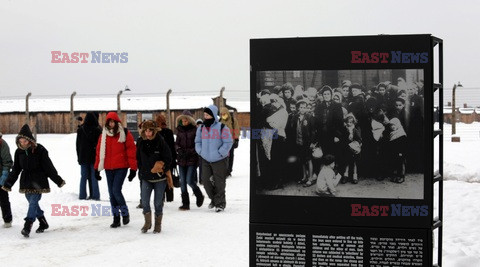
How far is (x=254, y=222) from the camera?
4473 mm

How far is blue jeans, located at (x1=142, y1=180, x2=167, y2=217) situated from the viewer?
8758 millimetres

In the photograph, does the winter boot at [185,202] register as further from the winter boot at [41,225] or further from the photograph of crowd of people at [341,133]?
the photograph of crowd of people at [341,133]

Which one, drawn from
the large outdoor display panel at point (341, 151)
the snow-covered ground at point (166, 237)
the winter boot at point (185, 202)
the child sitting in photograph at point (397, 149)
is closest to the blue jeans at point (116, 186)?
the snow-covered ground at point (166, 237)

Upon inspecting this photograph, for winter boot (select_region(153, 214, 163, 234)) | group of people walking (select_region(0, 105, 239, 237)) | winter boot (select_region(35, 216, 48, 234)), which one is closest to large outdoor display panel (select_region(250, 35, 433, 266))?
winter boot (select_region(153, 214, 163, 234))

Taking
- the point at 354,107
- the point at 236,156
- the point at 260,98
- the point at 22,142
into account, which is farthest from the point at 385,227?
the point at 236,156

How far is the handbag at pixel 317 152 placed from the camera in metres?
4.38

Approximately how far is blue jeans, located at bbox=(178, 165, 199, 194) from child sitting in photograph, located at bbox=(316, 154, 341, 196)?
6.70 m

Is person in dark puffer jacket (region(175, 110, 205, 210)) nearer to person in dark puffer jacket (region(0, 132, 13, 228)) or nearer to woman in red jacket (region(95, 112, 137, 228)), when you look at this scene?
woman in red jacket (region(95, 112, 137, 228))

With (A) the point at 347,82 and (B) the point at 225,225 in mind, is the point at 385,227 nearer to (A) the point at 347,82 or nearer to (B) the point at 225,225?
(A) the point at 347,82

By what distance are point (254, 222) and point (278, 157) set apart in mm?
482

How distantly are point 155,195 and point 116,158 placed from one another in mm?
857

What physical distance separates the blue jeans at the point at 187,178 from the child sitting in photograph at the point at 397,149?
6.90 metres

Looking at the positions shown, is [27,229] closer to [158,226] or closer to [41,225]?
[41,225]

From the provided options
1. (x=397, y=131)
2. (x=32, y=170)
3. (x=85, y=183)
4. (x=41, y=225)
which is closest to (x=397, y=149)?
(x=397, y=131)
